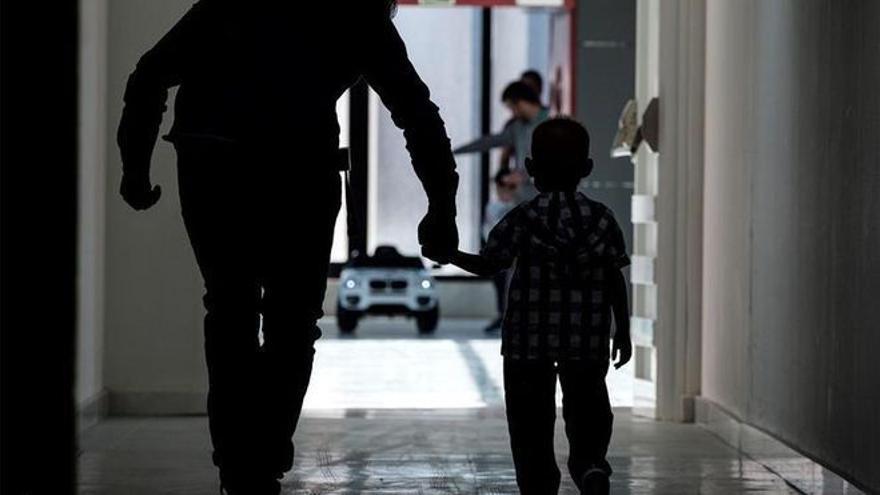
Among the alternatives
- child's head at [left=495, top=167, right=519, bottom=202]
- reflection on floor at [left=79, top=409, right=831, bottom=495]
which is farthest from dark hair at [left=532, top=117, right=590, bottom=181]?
child's head at [left=495, top=167, right=519, bottom=202]

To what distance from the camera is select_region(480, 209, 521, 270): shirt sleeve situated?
3.82 meters

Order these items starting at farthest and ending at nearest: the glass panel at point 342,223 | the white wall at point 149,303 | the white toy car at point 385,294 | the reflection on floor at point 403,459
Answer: the glass panel at point 342,223
the white toy car at point 385,294
the white wall at point 149,303
the reflection on floor at point 403,459

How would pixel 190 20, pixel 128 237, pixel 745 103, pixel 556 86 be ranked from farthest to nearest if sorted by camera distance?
pixel 556 86 < pixel 128 237 < pixel 745 103 < pixel 190 20

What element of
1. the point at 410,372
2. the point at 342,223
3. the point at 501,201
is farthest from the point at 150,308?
the point at 342,223

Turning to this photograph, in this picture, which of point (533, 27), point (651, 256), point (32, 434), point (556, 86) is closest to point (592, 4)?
point (556, 86)

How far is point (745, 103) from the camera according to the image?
5.48 meters

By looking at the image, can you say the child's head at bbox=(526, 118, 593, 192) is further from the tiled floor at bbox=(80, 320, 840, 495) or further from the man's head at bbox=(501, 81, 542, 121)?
the man's head at bbox=(501, 81, 542, 121)

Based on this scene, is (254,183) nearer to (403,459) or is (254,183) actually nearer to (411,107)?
(411,107)

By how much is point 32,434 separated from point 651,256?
467 centimetres

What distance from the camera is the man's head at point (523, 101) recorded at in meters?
10.8

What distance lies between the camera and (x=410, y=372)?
27.6 ft

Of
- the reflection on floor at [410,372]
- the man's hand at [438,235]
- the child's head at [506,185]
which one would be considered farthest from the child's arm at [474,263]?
the child's head at [506,185]

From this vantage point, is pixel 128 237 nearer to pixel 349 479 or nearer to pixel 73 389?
pixel 349 479

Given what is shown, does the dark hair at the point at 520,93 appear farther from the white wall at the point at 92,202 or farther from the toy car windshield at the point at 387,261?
the white wall at the point at 92,202
